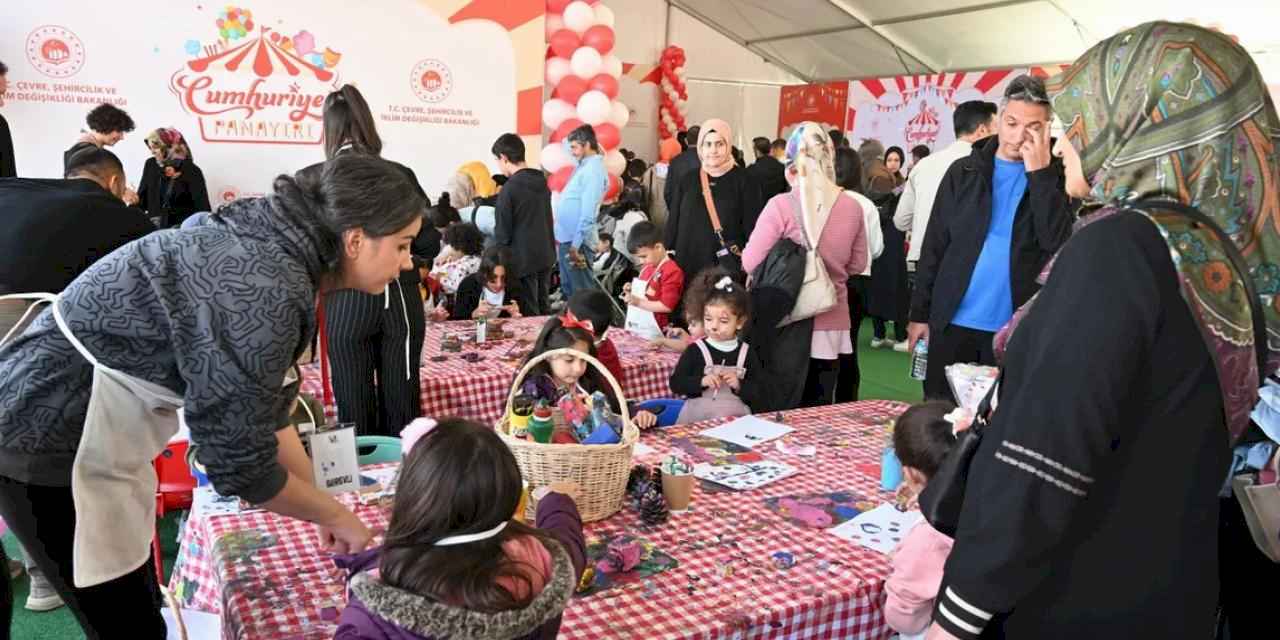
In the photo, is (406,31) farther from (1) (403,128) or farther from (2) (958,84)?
(2) (958,84)

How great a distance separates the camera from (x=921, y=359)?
341 centimetres

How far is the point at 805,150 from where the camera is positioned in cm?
340

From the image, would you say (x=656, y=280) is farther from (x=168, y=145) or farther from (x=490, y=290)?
(x=168, y=145)

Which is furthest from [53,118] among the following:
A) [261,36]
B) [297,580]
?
[297,580]

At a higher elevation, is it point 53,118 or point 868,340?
point 53,118

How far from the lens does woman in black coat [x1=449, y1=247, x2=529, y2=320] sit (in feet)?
14.7

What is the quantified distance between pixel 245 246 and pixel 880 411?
2148mm

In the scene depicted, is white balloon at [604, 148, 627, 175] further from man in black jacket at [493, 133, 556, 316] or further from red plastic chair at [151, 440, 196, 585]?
red plastic chair at [151, 440, 196, 585]

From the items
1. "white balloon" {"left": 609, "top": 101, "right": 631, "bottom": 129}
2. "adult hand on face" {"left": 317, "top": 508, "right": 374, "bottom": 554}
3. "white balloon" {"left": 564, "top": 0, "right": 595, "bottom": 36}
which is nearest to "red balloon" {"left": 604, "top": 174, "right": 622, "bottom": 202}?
"white balloon" {"left": 609, "top": 101, "right": 631, "bottom": 129}

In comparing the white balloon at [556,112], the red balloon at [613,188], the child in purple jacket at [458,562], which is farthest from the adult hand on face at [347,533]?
A: the white balloon at [556,112]

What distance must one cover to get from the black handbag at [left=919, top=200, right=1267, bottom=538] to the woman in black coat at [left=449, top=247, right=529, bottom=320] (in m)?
3.35

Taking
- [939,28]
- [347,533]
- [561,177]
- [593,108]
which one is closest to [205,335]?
[347,533]

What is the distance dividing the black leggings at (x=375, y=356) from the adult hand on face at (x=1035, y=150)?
2130 millimetres

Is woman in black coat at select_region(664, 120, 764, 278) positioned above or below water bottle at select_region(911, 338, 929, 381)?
above
